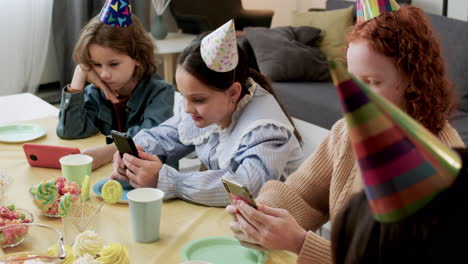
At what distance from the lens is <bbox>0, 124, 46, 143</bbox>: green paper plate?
77.7 inches

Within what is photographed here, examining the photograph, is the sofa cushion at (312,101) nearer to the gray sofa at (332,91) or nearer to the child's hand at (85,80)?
the gray sofa at (332,91)

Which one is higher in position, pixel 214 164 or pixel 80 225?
pixel 80 225

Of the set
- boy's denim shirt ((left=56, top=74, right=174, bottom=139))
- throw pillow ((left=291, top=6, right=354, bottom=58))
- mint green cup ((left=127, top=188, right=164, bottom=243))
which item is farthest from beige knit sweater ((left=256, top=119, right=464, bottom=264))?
throw pillow ((left=291, top=6, right=354, bottom=58))

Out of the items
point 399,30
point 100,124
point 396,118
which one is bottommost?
point 100,124

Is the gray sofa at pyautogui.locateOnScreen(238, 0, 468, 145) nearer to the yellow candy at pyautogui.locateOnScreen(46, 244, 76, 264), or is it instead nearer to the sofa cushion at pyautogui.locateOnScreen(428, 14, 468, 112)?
the sofa cushion at pyautogui.locateOnScreen(428, 14, 468, 112)

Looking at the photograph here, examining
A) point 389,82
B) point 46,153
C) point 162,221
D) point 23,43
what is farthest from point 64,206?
point 23,43

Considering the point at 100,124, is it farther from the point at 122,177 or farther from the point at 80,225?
the point at 80,225

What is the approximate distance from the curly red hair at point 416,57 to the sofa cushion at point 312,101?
209 centimetres

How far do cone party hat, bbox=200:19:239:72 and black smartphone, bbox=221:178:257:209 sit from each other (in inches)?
18.9

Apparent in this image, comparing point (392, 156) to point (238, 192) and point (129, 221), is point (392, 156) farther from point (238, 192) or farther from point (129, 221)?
point (129, 221)

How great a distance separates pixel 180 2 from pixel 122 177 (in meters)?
3.28

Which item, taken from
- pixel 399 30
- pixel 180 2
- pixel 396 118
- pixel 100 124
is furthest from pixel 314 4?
pixel 396 118

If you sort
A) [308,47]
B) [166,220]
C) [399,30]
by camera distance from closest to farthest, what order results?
[399,30], [166,220], [308,47]

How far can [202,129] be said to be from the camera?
1.85m
